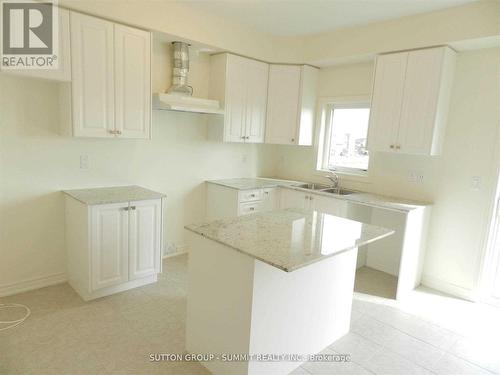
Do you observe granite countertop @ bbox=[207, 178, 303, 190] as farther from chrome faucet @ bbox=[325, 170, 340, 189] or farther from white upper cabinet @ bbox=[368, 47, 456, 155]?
white upper cabinet @ bbox=[368, 47, 456, 155]

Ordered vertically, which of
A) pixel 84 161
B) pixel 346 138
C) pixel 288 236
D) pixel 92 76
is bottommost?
pixel 288 236

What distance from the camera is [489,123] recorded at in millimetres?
3211

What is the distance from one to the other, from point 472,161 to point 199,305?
302 centimetres

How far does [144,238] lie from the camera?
316cm

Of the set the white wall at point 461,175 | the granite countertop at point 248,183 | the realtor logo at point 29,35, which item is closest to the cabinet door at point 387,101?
the white wall at point 461,175

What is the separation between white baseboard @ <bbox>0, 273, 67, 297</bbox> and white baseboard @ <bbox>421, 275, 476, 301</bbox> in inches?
152

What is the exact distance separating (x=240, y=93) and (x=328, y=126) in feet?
4.46

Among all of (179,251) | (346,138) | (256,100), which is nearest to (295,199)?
(346,138)

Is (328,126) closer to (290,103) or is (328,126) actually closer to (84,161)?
(290,103)

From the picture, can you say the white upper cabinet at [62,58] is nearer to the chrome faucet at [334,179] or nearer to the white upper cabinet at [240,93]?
the white upper cabinet at [240,93]

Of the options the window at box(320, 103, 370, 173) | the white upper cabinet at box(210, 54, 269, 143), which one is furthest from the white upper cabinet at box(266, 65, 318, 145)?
the window at box(320, 103, 370, 173)

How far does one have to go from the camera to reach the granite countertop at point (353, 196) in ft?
11.0

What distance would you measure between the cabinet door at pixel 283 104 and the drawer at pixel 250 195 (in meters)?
0.78

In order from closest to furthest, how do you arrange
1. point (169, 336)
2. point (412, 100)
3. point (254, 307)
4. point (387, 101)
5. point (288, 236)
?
point (254, 307)
point (288, 236)
point (169, 336)
point (412, 100)
point (387, 101)
